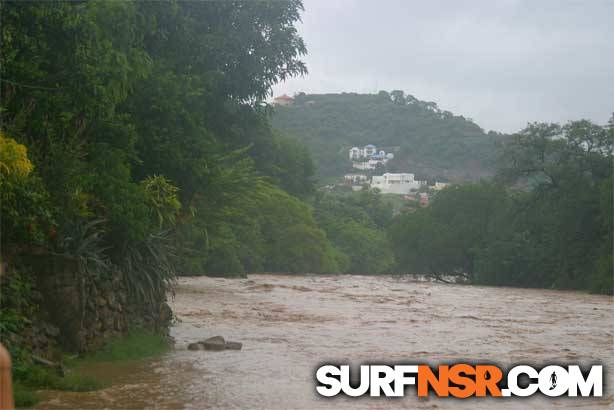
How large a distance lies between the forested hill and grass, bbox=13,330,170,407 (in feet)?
355

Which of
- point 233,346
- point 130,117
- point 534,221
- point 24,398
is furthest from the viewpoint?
point 534,221

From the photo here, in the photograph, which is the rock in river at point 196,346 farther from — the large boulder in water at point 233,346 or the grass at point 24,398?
the grass at point 24,398

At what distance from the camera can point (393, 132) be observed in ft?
495

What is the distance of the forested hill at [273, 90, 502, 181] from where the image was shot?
426 feet

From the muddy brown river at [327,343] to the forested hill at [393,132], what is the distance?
3609 inches

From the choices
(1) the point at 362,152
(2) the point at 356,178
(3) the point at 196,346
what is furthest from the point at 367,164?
(3) the point at 196,346

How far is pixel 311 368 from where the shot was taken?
14016 millimetres

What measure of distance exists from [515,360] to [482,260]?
3789 centimetres

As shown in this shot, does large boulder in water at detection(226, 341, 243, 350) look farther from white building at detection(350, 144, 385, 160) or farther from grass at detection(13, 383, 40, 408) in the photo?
white building at detection(350, 144, 385, 160)

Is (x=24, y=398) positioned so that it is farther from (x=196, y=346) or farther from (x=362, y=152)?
(x=362, y=152)

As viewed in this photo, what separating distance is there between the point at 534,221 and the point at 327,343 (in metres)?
35.8

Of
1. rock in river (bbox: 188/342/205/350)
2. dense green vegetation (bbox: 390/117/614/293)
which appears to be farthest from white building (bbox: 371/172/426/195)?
rock in river (bbox: 188/342/205/350)

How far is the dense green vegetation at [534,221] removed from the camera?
46150 mm

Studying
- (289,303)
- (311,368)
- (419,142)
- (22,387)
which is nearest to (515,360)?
(311,368)
